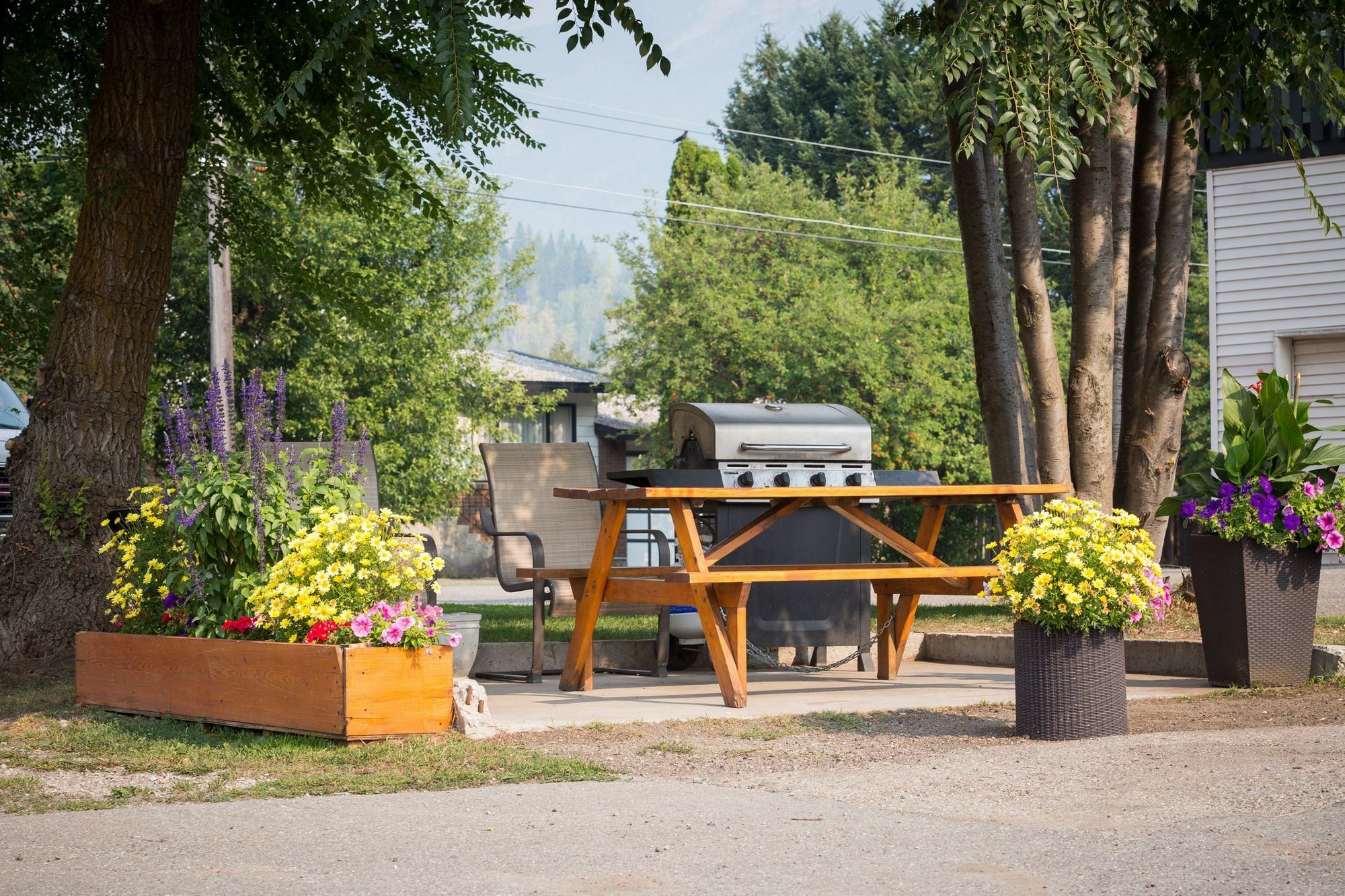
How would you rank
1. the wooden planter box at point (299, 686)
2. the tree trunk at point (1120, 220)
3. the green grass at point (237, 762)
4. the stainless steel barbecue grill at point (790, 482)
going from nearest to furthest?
the green grass at point (237, 762) → the wooden planter box at point (299, 686) → the stainless steel barbecue grill at point (790, 482) → the tree trunk at point (1120, 220)

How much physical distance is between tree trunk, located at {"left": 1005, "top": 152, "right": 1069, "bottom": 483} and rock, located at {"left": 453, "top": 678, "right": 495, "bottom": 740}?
14.3 feet

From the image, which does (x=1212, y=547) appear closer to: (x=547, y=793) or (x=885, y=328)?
(x=547, y=793)

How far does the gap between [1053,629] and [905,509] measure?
975 inches

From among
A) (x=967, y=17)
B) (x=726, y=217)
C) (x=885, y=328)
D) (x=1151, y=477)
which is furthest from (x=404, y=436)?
(x=967, y=17)

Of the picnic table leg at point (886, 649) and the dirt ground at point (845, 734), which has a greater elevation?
the picnic table leg at point (886, 649)

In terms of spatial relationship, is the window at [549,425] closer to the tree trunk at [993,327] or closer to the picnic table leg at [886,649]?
the tree trunk at [993,327]

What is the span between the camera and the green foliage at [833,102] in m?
38.8

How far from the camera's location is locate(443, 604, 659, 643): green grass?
888 centimetres

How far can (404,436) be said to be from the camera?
72.2 ft

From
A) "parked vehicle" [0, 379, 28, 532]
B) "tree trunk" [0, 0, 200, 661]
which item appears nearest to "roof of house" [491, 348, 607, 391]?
"parked vehicle" [0, 379, 28, 532]

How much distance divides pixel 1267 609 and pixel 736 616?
2.40m

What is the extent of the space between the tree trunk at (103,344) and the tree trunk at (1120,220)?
240 inches

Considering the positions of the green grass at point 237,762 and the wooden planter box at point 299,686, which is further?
the wooden planter box at point 299,686

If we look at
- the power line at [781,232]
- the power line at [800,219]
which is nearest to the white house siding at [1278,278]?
the power line at [800,219]
